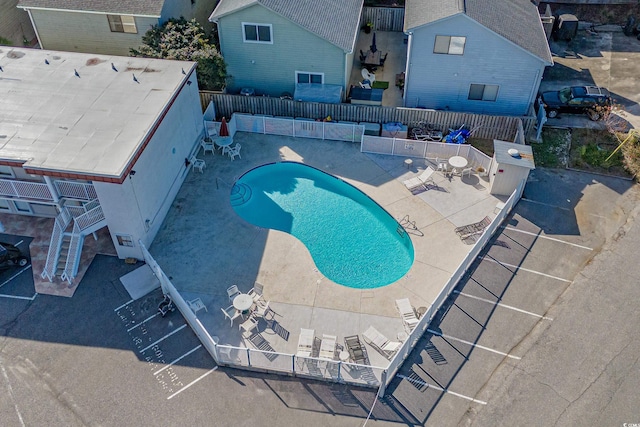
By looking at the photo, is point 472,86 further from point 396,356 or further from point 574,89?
point 396,356

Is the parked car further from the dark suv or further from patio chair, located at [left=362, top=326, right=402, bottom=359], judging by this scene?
the dark suv

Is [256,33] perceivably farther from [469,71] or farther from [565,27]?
[565,27]

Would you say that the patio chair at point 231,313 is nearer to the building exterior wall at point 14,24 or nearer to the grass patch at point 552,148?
the grass patch at point 552,148

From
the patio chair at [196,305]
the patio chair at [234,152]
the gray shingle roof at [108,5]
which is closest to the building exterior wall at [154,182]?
the patio chair at [234,152]

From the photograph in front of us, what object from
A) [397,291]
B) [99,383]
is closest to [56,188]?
[99,383]

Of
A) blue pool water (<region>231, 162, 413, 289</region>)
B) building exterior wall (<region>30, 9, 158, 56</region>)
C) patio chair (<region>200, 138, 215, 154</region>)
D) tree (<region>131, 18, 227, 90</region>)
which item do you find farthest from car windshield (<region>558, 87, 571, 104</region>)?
building exterior wall (<region>30, 9, 158, 56</region>)
